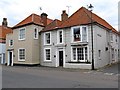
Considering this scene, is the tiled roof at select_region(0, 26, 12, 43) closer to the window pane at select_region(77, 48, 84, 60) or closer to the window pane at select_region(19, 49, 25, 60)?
the window pane at select_region(19, 49, 25, 60)

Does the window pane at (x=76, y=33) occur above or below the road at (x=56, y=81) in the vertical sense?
above

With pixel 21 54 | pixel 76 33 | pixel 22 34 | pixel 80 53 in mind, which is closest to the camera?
pixel 80 53

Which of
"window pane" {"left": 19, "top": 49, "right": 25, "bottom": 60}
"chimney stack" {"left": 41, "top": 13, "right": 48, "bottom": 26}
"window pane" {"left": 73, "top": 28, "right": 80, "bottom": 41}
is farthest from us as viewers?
"chimney stack" {"left": 41, "top": 13, "right": 48, "bottom": 26}

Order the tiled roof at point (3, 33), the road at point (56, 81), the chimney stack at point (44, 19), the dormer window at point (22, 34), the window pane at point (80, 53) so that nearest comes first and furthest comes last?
the road at point (56, 81), the window pane at point (80, 53), the dormer window at point (22, 34), the chimney stack at point (44, 19), the tiled roof at point (3, 33)

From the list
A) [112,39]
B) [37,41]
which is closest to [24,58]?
[37,41]

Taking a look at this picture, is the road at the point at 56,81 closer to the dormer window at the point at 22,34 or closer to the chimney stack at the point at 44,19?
the dormer window at the point at 22,34

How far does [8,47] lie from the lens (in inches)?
1288

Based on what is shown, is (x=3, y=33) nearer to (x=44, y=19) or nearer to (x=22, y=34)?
(x=22, y=34)

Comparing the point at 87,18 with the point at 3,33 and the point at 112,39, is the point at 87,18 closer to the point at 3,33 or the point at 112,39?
the point at 112,39

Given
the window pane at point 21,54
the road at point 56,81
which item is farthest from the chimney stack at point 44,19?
the road at point 56,81

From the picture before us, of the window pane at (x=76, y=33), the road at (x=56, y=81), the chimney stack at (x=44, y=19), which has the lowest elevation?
the road at (x=56, y=81)

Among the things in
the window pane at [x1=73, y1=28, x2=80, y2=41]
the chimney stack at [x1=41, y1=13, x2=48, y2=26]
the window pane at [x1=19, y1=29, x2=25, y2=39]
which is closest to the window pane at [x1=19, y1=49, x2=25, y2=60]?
the window pane at [x1=19, y1=29, x2=25, y2=39]

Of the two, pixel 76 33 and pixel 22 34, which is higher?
pixel 22 34

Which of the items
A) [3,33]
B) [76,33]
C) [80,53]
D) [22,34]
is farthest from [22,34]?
[3,33]
